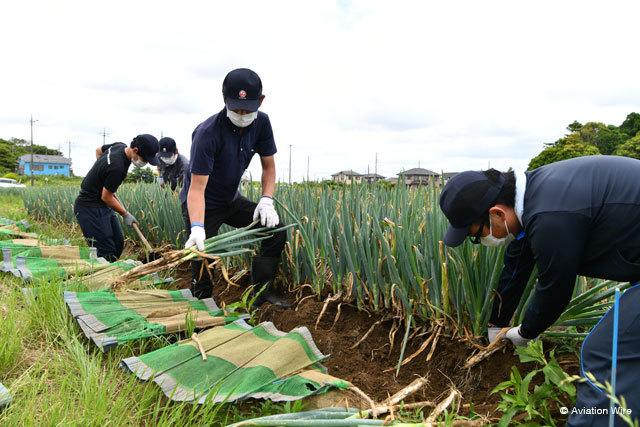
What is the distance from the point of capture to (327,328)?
8.23 feet

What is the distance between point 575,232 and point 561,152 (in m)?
24.7

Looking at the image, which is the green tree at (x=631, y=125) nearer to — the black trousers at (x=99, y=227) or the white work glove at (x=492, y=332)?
the black trousers at (x=99, y=227)

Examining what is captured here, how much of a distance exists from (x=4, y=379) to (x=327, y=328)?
145 cm

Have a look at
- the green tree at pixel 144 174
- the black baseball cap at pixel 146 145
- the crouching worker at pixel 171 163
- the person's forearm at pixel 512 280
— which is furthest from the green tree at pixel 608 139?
the person's forearm at pixel 512 280

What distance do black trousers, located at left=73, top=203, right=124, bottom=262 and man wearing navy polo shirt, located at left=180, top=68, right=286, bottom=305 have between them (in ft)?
5.09

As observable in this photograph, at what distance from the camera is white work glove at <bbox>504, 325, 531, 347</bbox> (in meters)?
1.65

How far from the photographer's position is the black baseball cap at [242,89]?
101 inches

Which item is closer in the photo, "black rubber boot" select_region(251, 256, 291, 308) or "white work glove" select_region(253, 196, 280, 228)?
"white work glove" select_region(253, 196, 280, 228)

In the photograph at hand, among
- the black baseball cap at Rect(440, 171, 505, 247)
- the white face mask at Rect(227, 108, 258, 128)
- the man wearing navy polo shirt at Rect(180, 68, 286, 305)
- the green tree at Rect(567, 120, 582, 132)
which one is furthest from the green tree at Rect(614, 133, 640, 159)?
the black baseball cap at Rect(440, 171, 505, 247)

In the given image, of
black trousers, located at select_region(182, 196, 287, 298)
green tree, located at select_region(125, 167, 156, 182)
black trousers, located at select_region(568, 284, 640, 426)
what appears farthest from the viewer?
green tree, located at select_region(125, 167, 156, 182)

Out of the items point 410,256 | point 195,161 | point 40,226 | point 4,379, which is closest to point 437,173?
point 410,256

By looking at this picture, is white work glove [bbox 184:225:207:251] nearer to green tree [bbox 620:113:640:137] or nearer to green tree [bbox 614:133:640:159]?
green tree [bbox 614:133:640:159]

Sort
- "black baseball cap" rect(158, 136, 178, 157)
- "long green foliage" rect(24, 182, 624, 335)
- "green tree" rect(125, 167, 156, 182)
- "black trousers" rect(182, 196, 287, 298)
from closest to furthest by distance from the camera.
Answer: "long green foliage" rect(24, 182, 624, 335)
"black trousers" rect(182, 196, 287, 298)
"black baseball cap" rect(158, 136, 178, 157)
"green tree" rect(125, 167, 156, 182)

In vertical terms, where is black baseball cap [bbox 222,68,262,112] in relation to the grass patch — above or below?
above
